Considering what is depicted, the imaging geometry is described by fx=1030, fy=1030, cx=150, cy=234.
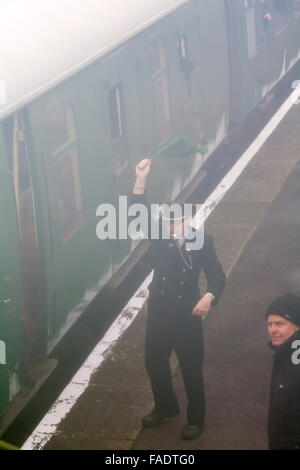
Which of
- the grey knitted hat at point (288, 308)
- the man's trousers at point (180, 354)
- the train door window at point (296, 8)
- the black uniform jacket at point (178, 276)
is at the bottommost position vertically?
the train door window at point (296, 8)

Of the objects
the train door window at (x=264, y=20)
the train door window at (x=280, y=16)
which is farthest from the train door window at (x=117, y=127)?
the train door window at (x=280, y=16)

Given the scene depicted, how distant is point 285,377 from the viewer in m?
5.45

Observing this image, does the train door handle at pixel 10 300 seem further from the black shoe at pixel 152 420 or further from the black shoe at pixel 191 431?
the black shoe at pixel 191 431

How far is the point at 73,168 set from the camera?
26.1ft

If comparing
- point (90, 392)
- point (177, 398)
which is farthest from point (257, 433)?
point (90, 392)

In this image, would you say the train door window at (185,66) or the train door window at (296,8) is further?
the train door window at (296,8)

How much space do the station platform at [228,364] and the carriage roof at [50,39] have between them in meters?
2.36

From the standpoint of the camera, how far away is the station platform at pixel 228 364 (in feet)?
23.1

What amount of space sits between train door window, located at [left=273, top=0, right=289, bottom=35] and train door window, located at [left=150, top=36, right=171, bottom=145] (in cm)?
585

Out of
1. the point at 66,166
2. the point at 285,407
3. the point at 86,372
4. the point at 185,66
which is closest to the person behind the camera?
the point at 285,407

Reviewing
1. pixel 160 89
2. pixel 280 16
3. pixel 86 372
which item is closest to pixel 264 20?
pixel 280 16

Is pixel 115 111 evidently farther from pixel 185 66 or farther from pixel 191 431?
pixel 191 431

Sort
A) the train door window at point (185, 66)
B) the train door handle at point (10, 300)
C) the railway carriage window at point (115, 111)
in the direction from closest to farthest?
the train door handle at point (10, 300) < the railway carriage window at point (115, 111) < the train door window at point (185, 66)

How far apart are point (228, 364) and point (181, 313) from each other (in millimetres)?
1416
